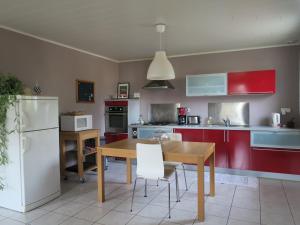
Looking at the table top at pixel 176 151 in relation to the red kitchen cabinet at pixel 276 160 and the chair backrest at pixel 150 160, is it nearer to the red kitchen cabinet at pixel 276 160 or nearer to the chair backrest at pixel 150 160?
the chair backrest at pixel 150 160

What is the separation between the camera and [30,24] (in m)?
3.27

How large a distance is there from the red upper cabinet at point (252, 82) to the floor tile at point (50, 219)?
361 cm

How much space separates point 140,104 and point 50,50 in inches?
97.1

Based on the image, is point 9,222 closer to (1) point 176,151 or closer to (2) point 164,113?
(1) point 176,151

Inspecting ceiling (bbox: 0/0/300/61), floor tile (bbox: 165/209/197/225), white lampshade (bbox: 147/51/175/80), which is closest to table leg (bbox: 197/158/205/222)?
floor tile (bbox: 165/209/197/225)

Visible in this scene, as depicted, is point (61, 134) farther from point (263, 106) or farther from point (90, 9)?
point (263, 106)

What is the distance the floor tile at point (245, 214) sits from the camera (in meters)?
2.70

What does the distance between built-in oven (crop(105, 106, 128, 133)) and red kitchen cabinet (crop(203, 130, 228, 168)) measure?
72.0 inches

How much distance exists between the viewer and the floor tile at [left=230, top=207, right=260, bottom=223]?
2695mm

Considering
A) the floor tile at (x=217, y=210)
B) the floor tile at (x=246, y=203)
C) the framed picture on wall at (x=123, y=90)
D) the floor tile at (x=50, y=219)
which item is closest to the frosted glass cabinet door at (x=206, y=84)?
the framed picture on wall at (x=123, y=90)

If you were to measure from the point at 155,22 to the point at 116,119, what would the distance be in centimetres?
275

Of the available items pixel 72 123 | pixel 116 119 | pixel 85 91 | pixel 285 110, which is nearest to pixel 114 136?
pixel 116 119

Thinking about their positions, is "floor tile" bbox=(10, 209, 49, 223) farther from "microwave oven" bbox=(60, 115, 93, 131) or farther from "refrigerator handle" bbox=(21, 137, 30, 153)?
"microwave oven" bbox=(60, 115, 93, 131)

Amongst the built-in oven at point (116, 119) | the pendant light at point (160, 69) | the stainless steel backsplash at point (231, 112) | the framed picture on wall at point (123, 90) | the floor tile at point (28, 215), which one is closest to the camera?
the floor tile at point (28, 215)
